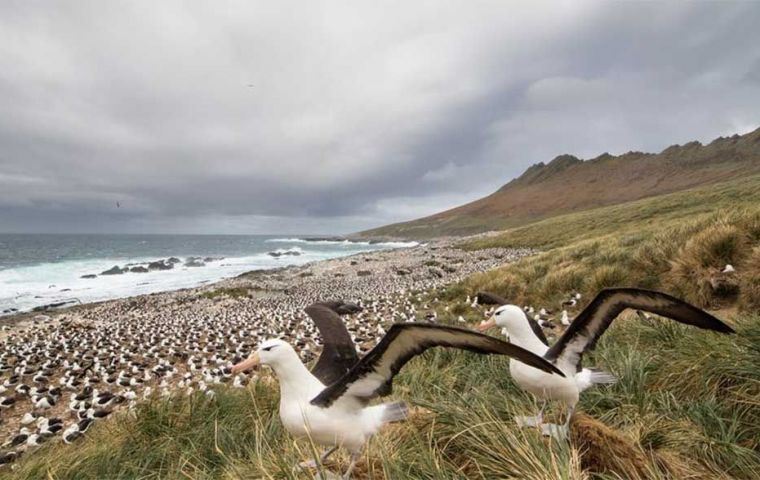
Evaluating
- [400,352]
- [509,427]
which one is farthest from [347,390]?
[509,427]

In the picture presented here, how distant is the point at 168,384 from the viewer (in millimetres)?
9047

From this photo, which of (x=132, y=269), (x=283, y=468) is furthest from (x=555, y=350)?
(x=132, y=269)

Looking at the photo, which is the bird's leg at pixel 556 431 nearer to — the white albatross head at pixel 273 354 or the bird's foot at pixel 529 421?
the bird's foot at pixel 529 421

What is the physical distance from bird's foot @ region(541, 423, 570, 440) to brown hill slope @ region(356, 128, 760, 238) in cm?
9185

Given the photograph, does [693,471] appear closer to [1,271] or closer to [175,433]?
[175,433]

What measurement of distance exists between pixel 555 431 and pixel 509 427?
34cm

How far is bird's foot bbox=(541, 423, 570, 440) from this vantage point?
2816mm

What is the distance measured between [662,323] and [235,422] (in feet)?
18.9

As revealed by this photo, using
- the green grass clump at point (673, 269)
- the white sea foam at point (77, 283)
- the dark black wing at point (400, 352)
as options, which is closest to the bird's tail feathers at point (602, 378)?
the dark black wing at point (400, 352)

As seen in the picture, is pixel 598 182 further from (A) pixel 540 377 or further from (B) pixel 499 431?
(B) pixel 499 431

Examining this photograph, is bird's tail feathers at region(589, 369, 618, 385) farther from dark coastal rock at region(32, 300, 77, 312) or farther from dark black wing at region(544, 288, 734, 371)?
dark coastal rock at region(32, 300, 77, 312)

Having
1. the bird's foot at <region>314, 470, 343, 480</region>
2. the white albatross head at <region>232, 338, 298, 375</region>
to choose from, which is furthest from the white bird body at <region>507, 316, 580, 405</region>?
the white albatross head at <region>232, 338, 298, 375</region>

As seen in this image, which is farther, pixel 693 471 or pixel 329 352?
pixel 329 352

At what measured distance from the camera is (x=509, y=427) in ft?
10.3
